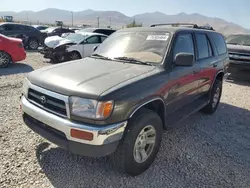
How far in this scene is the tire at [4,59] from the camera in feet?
30.0

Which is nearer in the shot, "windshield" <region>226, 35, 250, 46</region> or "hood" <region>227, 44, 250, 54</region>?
A: "hood" <region>227, 44, 250, 54</region>

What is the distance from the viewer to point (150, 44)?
12.8 feet

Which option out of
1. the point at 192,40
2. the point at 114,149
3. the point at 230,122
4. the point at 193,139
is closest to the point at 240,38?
the point at 230,122

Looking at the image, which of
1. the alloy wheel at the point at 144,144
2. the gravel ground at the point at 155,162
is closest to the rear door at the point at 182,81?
the alloy wheel at the point at 144,144

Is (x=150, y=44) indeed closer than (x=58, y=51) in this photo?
Yes

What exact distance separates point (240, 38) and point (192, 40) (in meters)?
7.16

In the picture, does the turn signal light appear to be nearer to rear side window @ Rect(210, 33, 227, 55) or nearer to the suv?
the suv

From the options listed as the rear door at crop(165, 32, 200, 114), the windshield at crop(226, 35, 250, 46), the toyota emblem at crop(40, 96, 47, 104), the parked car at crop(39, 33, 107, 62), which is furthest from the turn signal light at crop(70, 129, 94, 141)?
the windshield at crop(226, 35, 250, 46)

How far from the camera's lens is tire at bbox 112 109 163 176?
2.89 meters

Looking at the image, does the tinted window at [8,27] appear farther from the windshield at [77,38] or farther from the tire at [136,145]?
the tire at [136,145]

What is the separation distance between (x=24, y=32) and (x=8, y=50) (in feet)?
23.2

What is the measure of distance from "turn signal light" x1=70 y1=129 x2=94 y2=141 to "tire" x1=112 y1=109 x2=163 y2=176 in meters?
0.43

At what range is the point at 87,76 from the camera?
10.2 feet

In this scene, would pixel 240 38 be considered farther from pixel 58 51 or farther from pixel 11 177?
pixel 11 177
